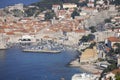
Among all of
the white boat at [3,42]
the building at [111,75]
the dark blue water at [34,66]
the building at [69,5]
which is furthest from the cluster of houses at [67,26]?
the building at [111,75]

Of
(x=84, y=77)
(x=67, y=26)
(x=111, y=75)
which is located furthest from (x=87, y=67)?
(x=67, y=26)

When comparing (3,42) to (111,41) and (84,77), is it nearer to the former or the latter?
(111,41)

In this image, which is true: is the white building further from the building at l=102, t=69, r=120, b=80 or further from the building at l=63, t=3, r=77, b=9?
the building at l=63, t=3, r=77, b=9

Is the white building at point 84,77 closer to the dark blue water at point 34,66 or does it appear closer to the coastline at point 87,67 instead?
the dark blue water at point 34,66

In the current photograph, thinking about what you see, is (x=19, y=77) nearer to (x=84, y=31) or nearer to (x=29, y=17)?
(x=84, y=31)

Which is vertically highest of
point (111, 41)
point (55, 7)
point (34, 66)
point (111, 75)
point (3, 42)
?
point (55, 7)

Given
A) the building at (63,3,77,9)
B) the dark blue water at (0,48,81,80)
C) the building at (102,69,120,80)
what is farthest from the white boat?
the building at (102,69,120,80)

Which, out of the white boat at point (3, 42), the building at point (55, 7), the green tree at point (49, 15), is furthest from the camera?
the building at point (55, 7)

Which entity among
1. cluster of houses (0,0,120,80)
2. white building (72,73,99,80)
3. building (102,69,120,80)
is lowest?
white building (72,73,99,80)
